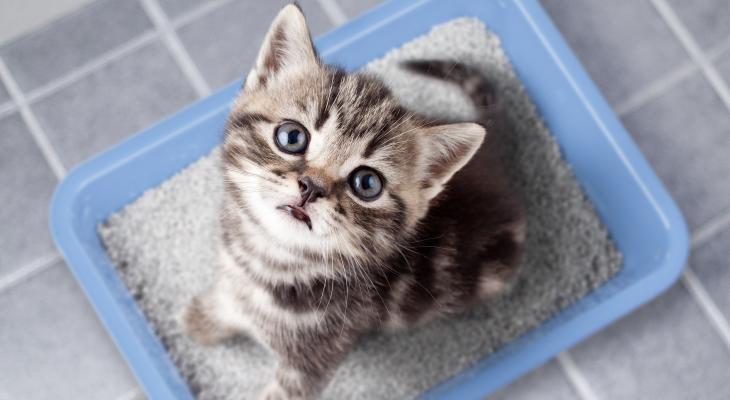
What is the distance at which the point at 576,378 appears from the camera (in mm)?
1617

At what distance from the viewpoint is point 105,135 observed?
1.70 m

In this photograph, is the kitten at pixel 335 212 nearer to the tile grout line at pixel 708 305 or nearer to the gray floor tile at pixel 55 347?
the gray floor tile at pixel 55 347

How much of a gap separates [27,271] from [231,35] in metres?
0.75

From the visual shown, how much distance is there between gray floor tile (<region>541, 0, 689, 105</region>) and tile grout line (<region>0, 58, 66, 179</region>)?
1.30 metres

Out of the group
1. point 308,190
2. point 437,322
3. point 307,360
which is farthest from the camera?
point 437,322

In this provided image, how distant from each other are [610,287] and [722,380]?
36cm

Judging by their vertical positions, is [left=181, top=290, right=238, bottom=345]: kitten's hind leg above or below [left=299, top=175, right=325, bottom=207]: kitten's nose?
below

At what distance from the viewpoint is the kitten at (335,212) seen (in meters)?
0.99

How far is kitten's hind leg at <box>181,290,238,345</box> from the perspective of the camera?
1446mm

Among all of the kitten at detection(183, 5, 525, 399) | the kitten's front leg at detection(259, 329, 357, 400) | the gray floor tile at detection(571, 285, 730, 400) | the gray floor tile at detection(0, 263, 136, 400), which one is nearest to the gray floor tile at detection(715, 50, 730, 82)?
the gray floor tile at detection(571, 285, 730, 400)

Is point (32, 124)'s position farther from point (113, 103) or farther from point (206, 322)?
point (206, 322)

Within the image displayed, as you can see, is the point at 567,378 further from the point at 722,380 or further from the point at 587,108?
the point at 587,108

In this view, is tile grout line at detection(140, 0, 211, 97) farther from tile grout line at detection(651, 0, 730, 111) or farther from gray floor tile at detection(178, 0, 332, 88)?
tile grout line at detection(651, 0, 730, 111)

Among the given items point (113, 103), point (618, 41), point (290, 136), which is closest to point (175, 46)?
point (113, 103)
